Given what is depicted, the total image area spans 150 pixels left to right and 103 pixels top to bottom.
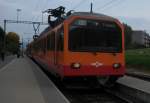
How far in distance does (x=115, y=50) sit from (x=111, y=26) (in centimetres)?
96

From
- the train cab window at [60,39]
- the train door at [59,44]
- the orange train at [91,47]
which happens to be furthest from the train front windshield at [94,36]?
the train door at [59,44]

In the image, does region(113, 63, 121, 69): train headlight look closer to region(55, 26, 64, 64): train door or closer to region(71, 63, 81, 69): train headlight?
region(71, 63, 81, 69): train headlight

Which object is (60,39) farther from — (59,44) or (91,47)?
(91,47)

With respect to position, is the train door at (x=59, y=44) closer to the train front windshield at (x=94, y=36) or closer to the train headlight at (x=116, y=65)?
the train front windshield at (x=94, y=36)

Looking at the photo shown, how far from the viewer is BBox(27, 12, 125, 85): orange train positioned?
16.2 meters

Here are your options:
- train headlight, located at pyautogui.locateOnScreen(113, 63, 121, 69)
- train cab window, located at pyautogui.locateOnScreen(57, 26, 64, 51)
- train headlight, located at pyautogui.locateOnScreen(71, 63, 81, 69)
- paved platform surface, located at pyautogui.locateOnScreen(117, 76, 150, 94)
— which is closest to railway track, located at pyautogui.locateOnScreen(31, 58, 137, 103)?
paved platform surface, located at pyautogui.locateOnScreen(117, 76, 150, 94)

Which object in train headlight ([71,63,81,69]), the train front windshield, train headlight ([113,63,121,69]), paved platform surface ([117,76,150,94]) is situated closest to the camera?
paved platform surface ([117,76,150,94])

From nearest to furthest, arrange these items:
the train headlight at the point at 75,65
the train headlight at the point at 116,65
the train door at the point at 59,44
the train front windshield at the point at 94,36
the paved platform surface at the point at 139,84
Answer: the paved platform surface at the point at 139,84, the train headlight at the point at 75,65, the train front windshield at the point at 94,36, the train headlight at the point at 116,65, the train door at the point at 59,44

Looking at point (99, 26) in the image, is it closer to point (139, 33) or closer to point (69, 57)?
point (69, 57)

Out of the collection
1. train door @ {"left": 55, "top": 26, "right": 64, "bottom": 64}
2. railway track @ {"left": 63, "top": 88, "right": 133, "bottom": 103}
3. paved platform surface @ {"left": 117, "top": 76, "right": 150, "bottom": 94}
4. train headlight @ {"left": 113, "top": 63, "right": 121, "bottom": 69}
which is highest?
train door @ {"left": 55, "top": 26, "right": 64, "bottom": 64}

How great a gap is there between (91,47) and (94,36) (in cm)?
47

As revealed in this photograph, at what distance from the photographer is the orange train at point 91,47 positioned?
16.2 metres

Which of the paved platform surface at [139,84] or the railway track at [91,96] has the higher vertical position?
the paved platform surface at [139,84]

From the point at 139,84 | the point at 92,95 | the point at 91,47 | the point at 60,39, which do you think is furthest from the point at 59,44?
the point at 139,84
